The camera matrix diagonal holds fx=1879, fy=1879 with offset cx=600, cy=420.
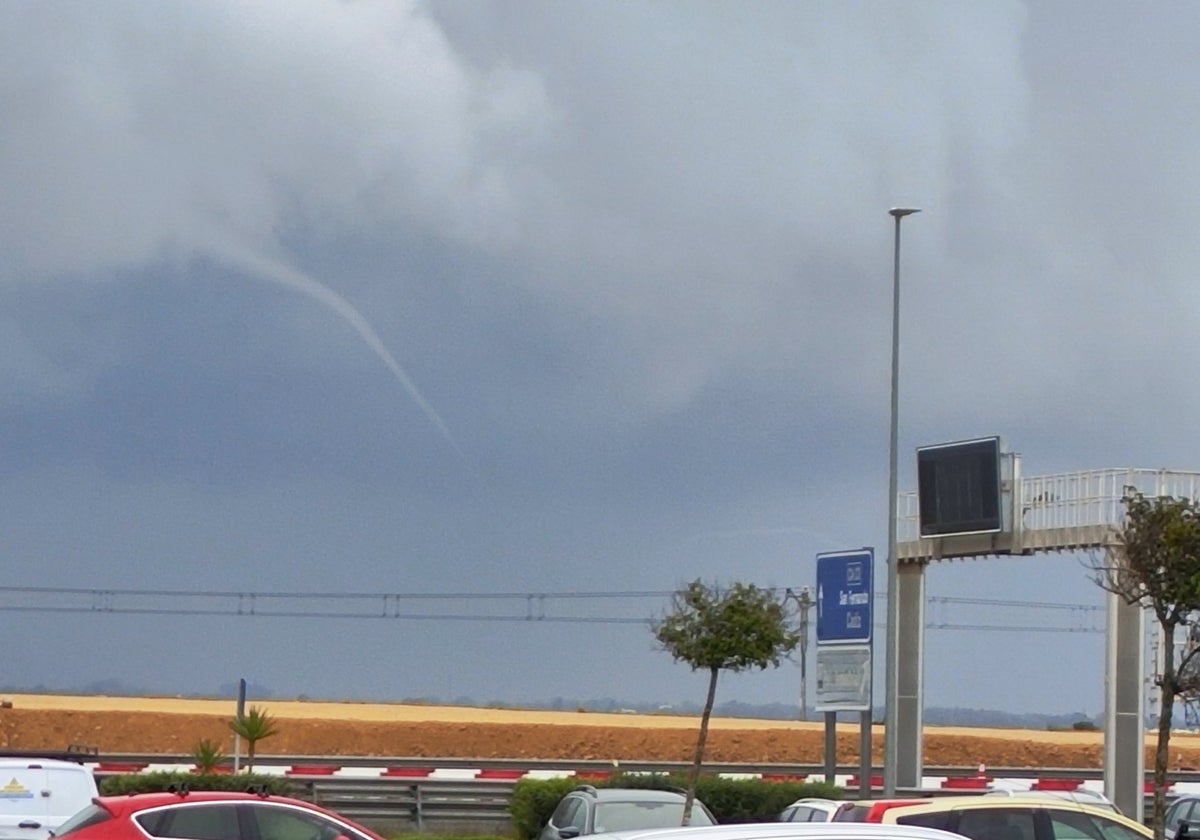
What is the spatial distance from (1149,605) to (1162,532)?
156 cm

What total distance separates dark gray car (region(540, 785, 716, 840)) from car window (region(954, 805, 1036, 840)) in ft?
18.3

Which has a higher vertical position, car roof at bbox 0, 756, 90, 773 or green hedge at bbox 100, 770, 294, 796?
car roof at bbox 0, 756, 90, 773

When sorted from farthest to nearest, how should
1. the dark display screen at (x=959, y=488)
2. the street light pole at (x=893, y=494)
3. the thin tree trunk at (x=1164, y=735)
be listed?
the dark display screen at (x=959, y=488), the street light pole at (x=893, y=494), the thin tree trunk at (x=1164, y=735)

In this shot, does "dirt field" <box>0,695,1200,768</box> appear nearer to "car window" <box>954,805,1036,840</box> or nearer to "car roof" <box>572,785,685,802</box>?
"car roof" <box>572,785,685,802</box>

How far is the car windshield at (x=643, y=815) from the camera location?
70.0ft

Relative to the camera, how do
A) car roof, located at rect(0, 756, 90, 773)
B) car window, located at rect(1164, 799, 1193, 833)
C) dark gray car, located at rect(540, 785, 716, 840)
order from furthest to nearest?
car window, located at rect(1164, 799, 1193, 833) → car roof, located at rect(0, 756, 90, 773) → dark gray car, located at rect(540, 785, 716, 840)

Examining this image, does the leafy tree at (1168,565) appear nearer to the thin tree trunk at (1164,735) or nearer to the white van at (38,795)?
the thin tree trunk at (1164,735)

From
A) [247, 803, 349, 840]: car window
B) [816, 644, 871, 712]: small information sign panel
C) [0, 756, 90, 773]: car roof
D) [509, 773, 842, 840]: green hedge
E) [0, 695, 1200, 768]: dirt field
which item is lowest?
[0, 695, 1200, 768]: dirt field

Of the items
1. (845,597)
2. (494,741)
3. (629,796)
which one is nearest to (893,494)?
(845,597)

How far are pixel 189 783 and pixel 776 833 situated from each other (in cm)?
2259

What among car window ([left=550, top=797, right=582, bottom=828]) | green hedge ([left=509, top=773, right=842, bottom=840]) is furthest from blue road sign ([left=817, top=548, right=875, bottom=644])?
car window ([left=550, top=797, right=582, bottom=828])

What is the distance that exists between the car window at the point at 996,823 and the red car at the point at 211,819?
5746 mm

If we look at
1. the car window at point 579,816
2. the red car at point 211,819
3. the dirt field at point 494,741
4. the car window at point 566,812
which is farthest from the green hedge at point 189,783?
the dirt field at point 494,741

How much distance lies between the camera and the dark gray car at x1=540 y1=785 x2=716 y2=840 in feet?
69.8
